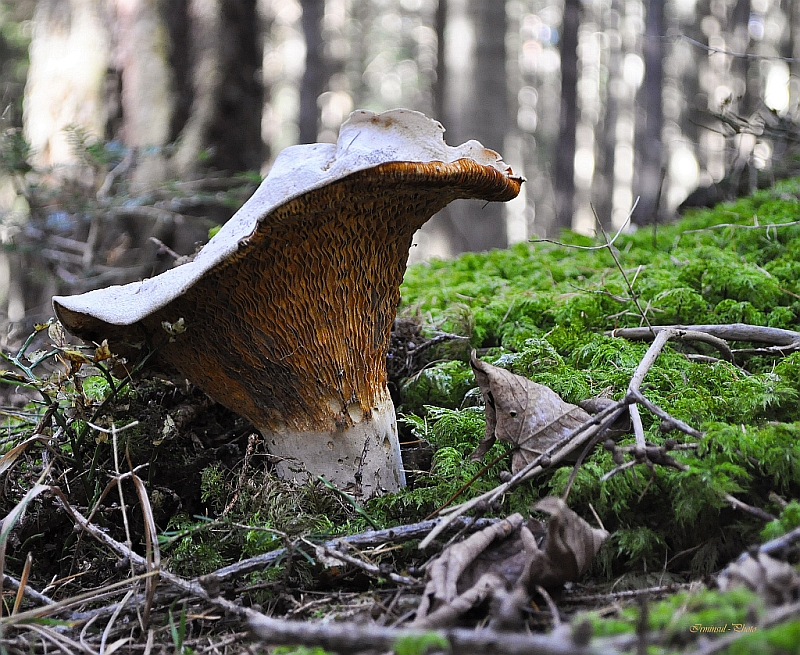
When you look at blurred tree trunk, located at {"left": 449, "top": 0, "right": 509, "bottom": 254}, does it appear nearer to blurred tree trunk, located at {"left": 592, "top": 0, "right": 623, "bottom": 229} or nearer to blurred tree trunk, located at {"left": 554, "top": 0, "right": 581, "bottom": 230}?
blurred tree trunk, located at {"left": 554, "top": 0, "right": 581, "bottom": 230}

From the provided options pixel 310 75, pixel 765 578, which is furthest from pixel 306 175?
pixel 310 75

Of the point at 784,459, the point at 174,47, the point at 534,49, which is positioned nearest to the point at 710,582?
Result: the point at 784,459

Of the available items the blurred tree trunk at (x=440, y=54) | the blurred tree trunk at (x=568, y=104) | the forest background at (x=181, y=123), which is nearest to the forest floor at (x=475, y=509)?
the forest background at (x=181, y=123)

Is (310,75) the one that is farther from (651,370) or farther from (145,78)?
(651,370)

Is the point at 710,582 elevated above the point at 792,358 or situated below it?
below

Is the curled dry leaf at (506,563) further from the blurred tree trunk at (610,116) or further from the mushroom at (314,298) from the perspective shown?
the blurred tree trunk at (610,116)

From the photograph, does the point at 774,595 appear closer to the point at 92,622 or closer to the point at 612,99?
the point at 92,622

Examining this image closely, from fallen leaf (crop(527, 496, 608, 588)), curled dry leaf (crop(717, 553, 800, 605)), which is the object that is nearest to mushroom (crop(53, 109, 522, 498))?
fallen leaf (crop(527, 496, 608, 588))
